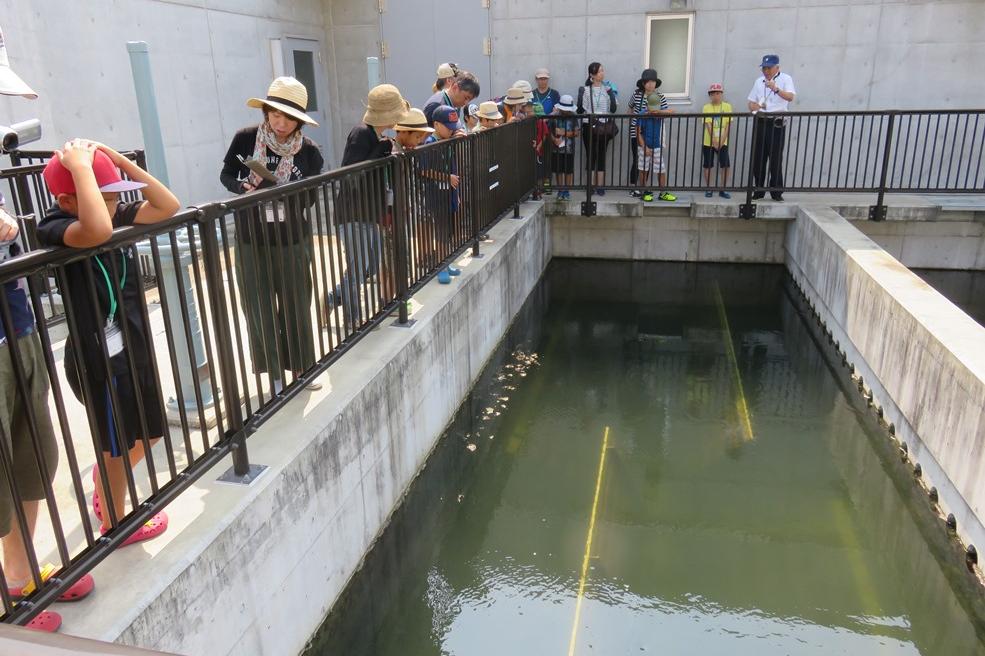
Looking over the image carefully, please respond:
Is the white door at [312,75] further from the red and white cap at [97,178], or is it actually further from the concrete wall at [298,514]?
the red and white cap at [97,178]

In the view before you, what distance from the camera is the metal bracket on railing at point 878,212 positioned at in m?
8.33

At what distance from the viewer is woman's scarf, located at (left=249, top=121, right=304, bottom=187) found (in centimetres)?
358

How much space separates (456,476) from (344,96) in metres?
8.38

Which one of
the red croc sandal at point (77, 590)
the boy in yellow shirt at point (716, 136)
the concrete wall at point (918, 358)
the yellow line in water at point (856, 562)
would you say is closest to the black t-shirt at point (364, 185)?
the red croc sandal at point (77, 590)

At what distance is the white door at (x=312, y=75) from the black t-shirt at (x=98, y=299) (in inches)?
328

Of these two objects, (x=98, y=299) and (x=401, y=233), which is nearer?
(x=98, y=299)

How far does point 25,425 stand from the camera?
216 centimetres

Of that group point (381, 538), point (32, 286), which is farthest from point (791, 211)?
point (32, 286)

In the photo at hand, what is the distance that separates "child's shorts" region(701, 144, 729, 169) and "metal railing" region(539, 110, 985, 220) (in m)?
0.08

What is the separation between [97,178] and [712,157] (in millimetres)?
8137

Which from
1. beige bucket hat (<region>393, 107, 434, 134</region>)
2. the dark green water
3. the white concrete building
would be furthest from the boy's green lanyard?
the white concrete building

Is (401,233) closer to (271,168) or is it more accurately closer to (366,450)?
(271,168)

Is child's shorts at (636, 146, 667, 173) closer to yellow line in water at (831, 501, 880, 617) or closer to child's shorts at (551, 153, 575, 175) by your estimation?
child's shorts at (551, 153, 575, 175)

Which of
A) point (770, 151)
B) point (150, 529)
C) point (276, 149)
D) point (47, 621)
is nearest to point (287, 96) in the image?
point (276, 149)
